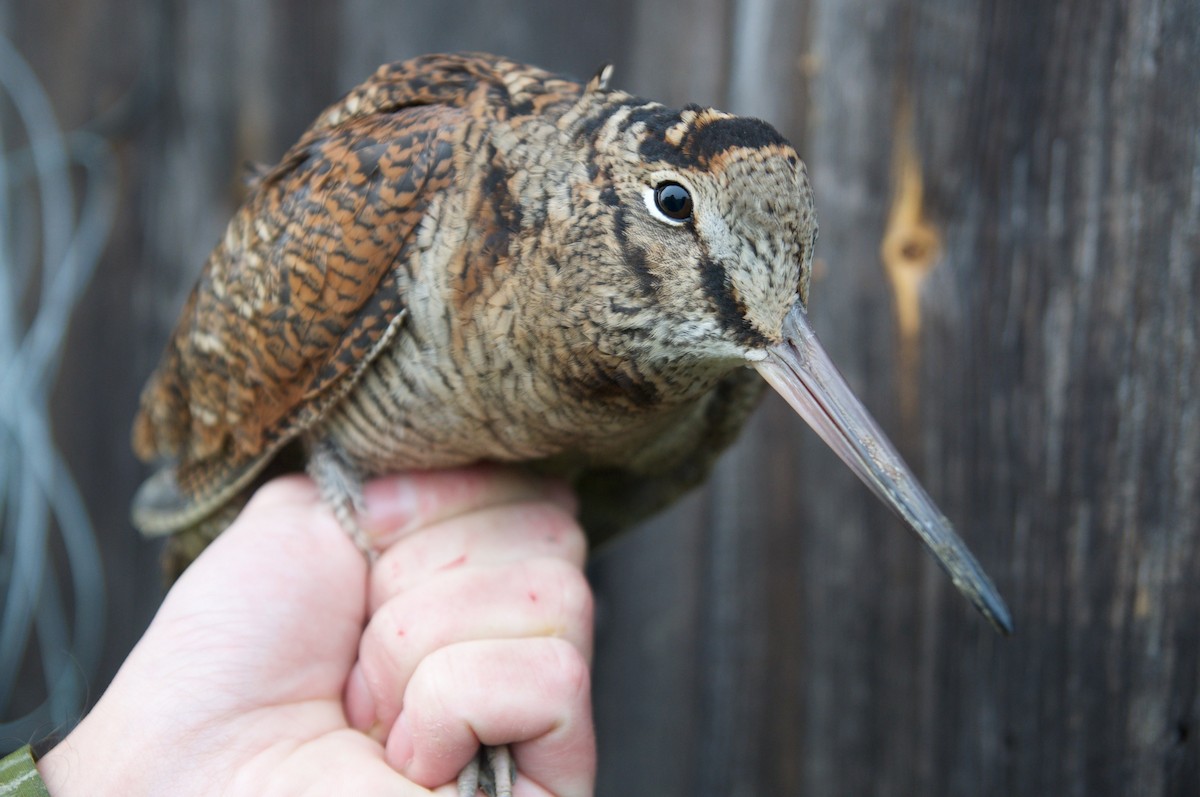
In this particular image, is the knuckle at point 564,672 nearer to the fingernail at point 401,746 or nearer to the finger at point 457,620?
the finger at point 457,620

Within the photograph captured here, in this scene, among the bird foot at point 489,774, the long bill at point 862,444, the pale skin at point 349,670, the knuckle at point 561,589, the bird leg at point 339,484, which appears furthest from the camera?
the bird leg at point 339,484

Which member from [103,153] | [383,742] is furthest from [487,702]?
[103,153]

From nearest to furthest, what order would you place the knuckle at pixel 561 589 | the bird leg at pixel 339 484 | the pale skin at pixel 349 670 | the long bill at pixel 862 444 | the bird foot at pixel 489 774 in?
the long bill at pixel 862 444, the pale skin at pixel 349 670, the bird foot at pixel 489 774, the knuckle at pixel 561 589, the bird leg at pixel 339 484

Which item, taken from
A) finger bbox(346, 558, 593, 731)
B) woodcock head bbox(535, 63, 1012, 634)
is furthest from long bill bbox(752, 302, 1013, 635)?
finger bbox(346, 558, 593, 731)

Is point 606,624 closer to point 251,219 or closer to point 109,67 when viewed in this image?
point 251,219

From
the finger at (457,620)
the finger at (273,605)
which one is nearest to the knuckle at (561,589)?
the finger at (457,620)

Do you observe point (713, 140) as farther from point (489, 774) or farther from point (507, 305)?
point (489, 774)
